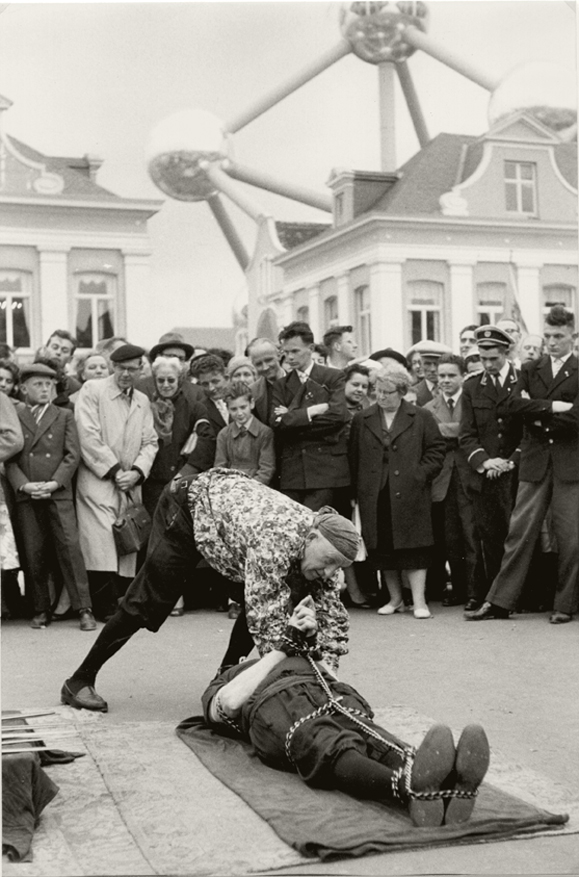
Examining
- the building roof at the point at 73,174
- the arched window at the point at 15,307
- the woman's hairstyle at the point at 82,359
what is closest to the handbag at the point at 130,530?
the arched window at the point at 15,307

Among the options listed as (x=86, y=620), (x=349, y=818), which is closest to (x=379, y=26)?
(x=86, y=620)

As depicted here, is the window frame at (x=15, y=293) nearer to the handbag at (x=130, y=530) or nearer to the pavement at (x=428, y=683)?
the handbag at (x=130, y=530)

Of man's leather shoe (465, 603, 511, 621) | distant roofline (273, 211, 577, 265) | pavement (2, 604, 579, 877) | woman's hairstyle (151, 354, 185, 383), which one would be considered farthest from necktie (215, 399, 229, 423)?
man's leather shoe (465, 603, 511, 621)

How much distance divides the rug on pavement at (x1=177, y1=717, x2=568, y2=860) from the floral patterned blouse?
52 cm

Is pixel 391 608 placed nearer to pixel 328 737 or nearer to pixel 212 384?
pixel 212 384

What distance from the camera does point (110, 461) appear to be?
770 cm

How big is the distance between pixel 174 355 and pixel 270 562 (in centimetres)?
Answer: 433

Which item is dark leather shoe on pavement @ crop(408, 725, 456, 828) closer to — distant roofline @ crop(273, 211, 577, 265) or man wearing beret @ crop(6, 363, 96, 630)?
distant roofline @ crop(273, 211, 577, 265)

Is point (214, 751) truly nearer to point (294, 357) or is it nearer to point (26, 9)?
point (26, 9)

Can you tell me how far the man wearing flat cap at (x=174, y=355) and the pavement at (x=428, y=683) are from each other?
1.43 metres

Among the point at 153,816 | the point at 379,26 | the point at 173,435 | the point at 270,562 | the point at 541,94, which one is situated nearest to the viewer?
the point at 153,816

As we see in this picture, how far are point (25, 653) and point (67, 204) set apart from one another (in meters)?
2.61

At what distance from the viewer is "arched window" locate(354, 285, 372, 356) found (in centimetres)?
734

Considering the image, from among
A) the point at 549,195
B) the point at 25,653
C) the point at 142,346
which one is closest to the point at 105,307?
the point at 142,346
